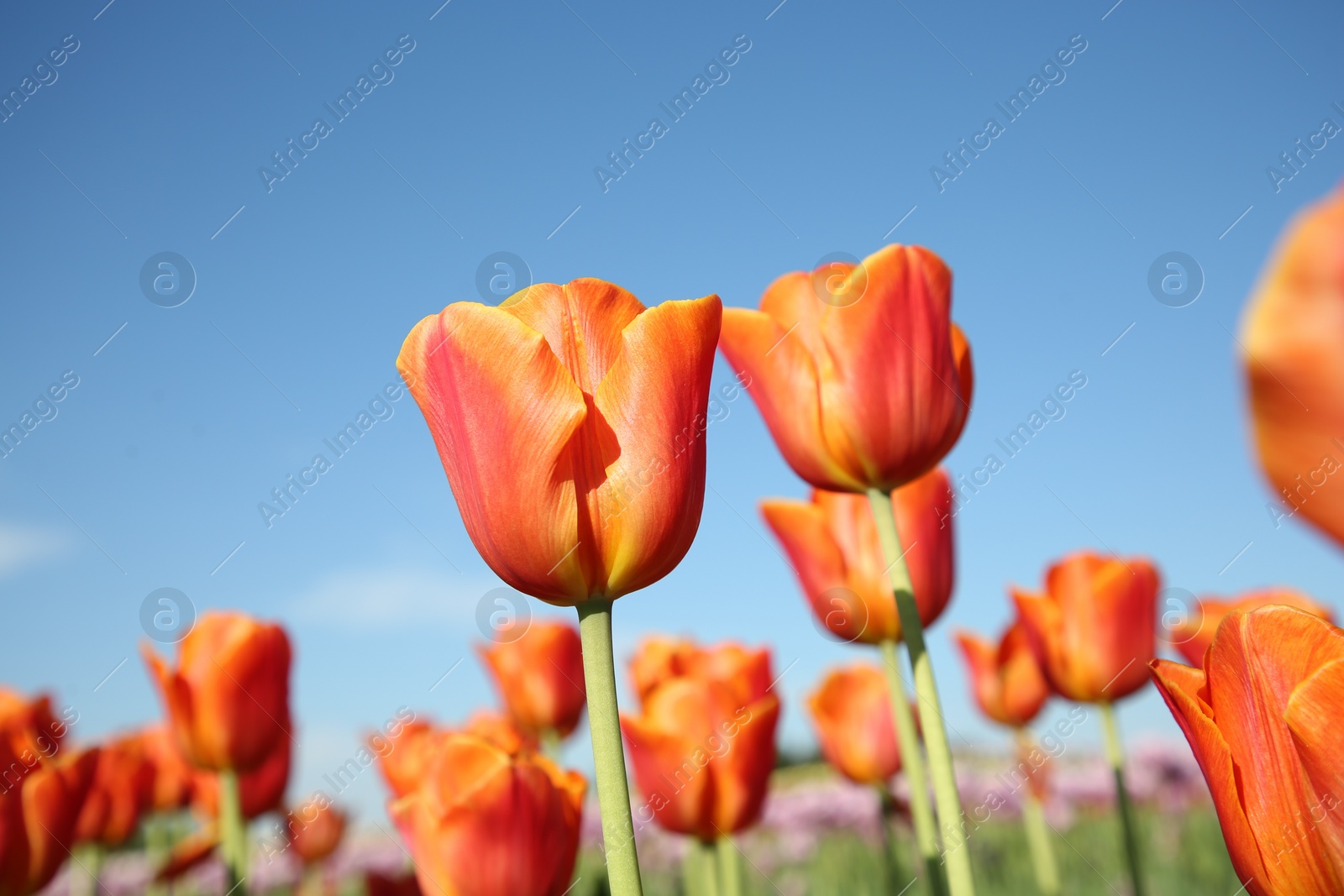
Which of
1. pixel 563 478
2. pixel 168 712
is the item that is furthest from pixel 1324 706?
pixel 168 712

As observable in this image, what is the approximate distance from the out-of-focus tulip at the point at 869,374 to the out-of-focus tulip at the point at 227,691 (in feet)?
5.74

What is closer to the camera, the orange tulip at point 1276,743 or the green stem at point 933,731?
the orange tulip at point 1276,743

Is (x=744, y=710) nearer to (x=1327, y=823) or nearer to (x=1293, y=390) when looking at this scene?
(x=1327, y=823)

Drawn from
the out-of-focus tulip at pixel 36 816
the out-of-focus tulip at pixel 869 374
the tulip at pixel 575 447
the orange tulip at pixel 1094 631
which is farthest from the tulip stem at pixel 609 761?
the out-of-focus tulip at pixel 36 816

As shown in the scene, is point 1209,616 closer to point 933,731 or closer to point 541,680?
point 933,731

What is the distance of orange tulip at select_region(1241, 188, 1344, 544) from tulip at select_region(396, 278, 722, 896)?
71 cm

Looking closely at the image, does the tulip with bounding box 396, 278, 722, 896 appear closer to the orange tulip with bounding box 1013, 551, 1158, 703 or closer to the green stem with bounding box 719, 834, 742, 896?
the green stem with bounding box 719, 834, 742, 896

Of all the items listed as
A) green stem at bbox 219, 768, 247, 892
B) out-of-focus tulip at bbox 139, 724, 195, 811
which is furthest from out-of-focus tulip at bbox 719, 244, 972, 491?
out-of-focus tulip at bbox 139, 724, 195, 811

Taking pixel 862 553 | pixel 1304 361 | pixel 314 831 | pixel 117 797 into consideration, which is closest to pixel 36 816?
pixel 117 797

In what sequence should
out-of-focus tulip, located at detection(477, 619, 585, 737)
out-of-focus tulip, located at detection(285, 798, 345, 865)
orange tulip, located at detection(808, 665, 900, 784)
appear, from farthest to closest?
out-of-focus tulip, located at detection(285, 798, 345, 865) → out-of-focus tulip, located at detection(477, 619, 585, 737) → orange tulip, located at detection(808, 665, 900, 784)

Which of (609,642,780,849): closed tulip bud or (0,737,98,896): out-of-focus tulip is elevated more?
(0,737,98,896): out-of-focus tulip

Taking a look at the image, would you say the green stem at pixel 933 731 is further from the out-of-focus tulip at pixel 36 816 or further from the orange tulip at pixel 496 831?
the out-of-focus tulip at pixel 36 816

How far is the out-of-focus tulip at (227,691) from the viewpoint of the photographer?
7.89 feet

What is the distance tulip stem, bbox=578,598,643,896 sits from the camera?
2.61ft
